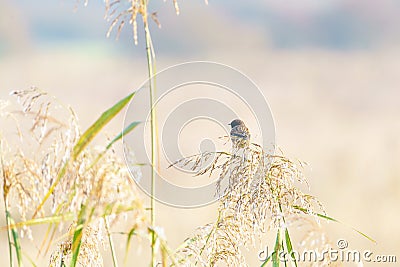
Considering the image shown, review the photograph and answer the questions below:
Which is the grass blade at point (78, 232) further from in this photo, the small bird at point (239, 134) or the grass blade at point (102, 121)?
the small bird at point (239, 134)

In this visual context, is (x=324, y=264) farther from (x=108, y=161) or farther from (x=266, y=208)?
(x=108, y=161)

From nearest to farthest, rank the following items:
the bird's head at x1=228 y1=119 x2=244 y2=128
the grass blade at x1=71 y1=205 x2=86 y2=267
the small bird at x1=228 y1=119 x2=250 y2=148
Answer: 1. the grass blade at x1=71 y1=205 x2=86 y2=267
2. the small bird at x1=228 y1=119 x2=250 y2=148
3. the bird's head at x1=228 y1=119 x2=244 y2=128

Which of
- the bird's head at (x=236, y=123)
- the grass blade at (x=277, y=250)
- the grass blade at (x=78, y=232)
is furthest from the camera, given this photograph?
the bird's head at (x=236, y=123)

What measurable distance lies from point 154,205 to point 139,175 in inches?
3.6

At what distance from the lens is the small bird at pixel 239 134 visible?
A: 2100 millimetres

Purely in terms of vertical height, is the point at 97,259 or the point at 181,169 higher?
the point at 181,169

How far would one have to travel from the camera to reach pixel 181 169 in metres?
2.08

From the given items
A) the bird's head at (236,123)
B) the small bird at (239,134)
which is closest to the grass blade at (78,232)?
the small bird at (239,134)

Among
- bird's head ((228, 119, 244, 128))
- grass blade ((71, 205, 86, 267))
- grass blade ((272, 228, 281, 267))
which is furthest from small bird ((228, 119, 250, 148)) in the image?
grass blade ((71, 205, 86, 267))

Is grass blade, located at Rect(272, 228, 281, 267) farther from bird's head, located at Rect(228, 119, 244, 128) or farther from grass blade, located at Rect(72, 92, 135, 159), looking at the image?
grass blade, located at Rect(72, 92, 135, 159)

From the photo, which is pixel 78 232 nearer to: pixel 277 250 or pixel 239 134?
pixel 277 250

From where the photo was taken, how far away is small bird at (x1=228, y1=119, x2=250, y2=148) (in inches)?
82.7

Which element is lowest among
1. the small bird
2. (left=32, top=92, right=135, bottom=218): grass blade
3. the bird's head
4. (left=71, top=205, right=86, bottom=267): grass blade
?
(left=71, top=205, right=86, bottom=267): grass blade

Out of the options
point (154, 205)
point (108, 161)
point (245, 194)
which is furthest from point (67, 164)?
point (245, 194)
